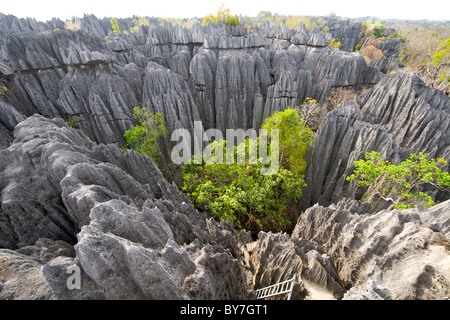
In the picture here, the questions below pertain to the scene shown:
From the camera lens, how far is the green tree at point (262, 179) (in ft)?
46.3

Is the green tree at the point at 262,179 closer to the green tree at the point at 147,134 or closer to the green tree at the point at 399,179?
the green tree at the point at 147,134

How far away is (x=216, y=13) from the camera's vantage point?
52.0m

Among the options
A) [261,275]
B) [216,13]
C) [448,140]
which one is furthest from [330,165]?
[216,13]

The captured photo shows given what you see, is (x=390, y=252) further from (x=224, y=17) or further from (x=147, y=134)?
(x=224, y=17)

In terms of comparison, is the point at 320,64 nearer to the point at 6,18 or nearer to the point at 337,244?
the point at 337,244

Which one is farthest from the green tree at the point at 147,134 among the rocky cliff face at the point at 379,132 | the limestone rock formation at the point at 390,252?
the limestone rock formation at the point at 390,252

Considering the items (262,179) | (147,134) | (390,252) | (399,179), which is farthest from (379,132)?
(147,134)

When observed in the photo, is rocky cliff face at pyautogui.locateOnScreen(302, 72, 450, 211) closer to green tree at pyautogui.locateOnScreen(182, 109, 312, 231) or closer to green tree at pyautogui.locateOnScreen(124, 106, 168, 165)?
green tree at pyautogui.locateOnScreen(182, 109, 312, 231)

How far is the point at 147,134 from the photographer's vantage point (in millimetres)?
19594

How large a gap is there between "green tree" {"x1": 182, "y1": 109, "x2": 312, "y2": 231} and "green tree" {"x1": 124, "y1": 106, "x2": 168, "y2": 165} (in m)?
3.98

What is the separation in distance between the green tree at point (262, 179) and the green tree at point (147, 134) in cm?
398

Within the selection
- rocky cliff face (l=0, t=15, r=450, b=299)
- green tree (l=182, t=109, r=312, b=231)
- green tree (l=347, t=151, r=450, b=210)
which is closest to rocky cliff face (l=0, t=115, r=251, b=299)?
rocky cliff face (l=0, t=15, r=450, b=299)

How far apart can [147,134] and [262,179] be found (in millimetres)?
11648

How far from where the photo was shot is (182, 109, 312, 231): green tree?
46.3ft
